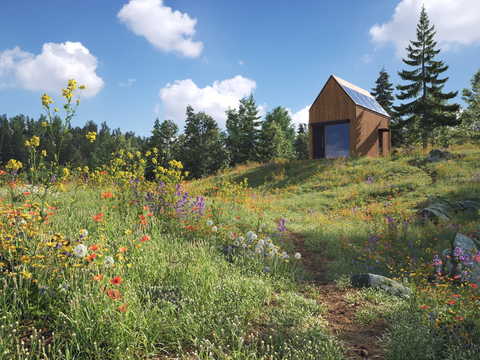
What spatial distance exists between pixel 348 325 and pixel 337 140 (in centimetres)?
2058

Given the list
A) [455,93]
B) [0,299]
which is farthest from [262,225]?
[455,93]

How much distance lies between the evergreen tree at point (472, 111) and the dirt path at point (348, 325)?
128ft

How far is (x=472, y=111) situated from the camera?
3528 cm

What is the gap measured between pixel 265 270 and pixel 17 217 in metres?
3.32

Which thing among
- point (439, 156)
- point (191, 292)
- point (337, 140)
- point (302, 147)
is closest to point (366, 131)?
point (337, 140)

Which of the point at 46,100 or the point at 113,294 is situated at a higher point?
the point at 46,100

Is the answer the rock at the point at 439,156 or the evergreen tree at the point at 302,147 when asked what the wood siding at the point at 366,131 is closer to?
the rock at the point at 439,156

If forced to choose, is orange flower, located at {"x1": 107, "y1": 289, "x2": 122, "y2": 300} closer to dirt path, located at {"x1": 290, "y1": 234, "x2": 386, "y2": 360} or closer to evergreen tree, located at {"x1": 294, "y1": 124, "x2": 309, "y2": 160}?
dirt path, located at {"x1": 290, "y1": 234, "x2": 386, "y2": 360}

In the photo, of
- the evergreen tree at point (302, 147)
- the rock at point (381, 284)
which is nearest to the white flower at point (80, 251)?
the rock at point (381, 284)

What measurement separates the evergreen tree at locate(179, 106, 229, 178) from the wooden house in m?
18.7

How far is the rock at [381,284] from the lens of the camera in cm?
427

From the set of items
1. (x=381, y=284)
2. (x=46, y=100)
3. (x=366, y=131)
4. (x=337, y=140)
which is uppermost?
(x=366, y=131)

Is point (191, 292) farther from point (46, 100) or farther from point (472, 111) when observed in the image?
point (472, 111)

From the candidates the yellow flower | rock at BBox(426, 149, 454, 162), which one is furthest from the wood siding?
the yellow flower
